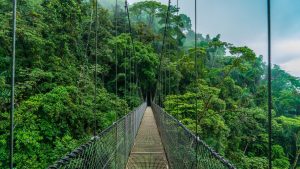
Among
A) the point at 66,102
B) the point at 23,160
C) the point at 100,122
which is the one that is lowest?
the point at 23,160

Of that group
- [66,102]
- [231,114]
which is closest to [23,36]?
[66,102]

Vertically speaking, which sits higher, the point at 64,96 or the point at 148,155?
the point at 64,96

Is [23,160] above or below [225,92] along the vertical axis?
below

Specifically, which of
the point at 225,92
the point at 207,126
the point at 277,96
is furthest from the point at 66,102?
the point at 277,96

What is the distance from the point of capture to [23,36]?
6.45 meters

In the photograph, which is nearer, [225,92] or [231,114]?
[231,114]

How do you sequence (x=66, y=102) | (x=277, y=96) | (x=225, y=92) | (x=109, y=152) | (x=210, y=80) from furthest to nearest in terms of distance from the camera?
(x=277, y=96), (x=210, y=80), (x=225, y=92), (x=66, y=102), (x=109, y=152)

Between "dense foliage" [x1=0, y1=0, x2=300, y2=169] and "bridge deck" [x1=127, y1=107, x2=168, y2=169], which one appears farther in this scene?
"dense foliage" [x1=0, y1=0, x2=300, y2=169]

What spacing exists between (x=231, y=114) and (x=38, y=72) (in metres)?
6.53

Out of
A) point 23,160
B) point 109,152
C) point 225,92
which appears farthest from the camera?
point 225,92

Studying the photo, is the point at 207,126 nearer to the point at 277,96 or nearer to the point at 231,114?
the point at 231,114

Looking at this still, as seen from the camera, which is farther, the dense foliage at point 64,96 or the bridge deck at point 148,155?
the dense foliage at point 64,96

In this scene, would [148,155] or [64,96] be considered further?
[64,96]

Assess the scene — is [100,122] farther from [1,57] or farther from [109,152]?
[109,152]
